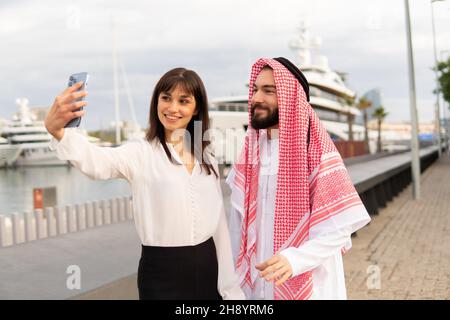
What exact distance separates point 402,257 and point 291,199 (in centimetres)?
670

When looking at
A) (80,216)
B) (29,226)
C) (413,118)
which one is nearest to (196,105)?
(29,226)

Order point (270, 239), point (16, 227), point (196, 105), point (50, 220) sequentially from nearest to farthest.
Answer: point (196, 105) → point (270, 239) → point (16, 227) → point (50, 220)

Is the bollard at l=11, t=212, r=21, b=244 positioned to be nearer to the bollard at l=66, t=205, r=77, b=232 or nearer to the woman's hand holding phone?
the bollard at l=66, t=205, r=77, b=232

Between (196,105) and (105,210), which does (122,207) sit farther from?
(196,105)

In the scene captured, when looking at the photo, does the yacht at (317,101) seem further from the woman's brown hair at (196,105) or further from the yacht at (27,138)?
the woman's brown hair at (196,105)

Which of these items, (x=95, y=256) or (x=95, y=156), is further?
(x=95, y=256)

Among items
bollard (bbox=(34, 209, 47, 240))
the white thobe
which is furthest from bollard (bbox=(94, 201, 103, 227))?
the white thobe

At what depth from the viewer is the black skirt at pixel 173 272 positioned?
82.9 inches

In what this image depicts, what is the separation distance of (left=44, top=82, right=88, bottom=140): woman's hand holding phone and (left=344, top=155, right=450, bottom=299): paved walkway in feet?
15.9

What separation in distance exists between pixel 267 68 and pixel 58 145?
89 cm

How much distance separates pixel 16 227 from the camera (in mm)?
7539

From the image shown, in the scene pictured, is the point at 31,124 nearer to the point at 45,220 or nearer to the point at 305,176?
the point at 45,220

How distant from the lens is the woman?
2088 millimetres

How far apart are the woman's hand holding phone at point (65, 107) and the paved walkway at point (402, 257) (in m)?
4.85
